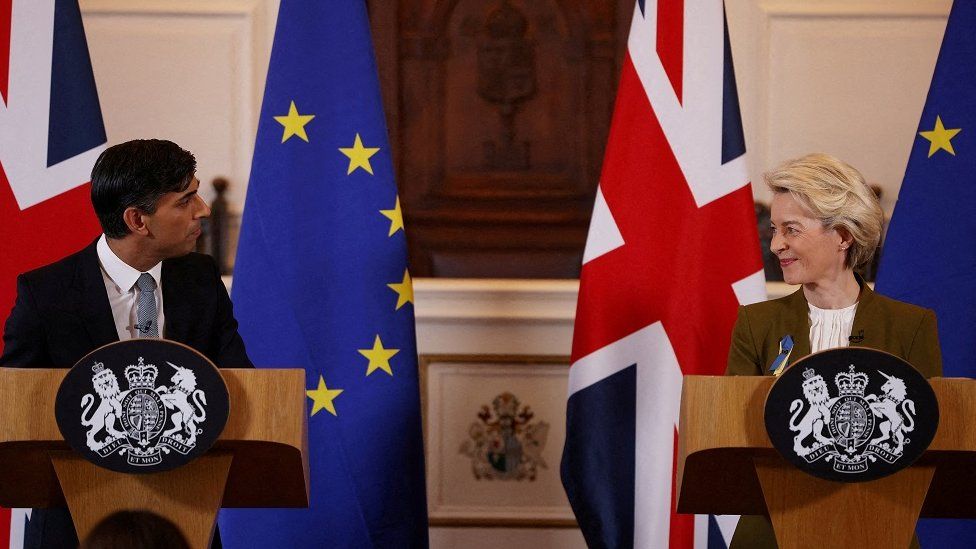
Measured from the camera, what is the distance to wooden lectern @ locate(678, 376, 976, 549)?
5.38ft

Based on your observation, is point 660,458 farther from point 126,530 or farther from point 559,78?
point 126,530

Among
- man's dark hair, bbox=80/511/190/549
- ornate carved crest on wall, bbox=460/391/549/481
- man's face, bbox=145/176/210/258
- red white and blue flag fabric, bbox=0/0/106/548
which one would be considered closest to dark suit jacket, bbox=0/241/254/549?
man's face, bbox=145/176/210/258

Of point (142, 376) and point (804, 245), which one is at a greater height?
point (804, 245)

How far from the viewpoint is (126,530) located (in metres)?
0.98

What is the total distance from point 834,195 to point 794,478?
626mm

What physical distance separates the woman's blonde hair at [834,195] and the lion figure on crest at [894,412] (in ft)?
1.86

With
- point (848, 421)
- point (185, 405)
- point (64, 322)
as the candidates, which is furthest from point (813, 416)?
point (64, 322)

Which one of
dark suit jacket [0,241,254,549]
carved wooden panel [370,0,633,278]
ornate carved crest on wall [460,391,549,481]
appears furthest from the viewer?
carved wooden panel [370,0,633,278]

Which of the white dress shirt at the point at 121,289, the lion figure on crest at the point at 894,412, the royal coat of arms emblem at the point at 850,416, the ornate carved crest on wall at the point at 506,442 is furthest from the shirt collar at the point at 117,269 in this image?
the ornate carved crest on wall at the point at 506,442

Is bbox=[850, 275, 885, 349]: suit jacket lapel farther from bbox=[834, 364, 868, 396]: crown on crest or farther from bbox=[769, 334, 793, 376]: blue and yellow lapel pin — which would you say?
bbox=[834, 364, 868, 396]: crown on crest

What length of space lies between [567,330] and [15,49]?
1.80 metres

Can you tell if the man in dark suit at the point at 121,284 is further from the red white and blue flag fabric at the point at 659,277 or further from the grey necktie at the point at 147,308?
the red white and blue flag fabric at the point at 659,277

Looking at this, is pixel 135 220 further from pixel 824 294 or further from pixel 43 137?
pixel 824 294

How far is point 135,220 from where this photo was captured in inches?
79.4
